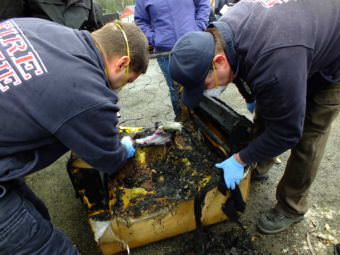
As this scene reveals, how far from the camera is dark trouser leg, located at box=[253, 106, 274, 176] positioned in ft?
6.62

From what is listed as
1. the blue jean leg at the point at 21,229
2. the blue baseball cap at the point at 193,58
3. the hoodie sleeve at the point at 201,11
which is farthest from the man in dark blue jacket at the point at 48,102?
the hoodie sleeve at the point at 201,11

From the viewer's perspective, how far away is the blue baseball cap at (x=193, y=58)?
→ 1246mm

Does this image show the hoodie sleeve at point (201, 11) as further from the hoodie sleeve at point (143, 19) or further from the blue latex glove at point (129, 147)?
the blue latex glove at point (129, 147)

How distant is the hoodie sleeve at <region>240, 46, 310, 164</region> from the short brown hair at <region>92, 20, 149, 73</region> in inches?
22.8

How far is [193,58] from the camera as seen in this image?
125cm

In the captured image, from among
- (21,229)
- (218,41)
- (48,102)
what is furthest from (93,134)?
(218,41)

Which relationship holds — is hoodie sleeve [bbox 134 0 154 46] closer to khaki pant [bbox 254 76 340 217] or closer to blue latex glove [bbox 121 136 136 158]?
blue latex glove [bbox 121 136 136 158]

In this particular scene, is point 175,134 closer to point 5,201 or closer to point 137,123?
point 5,201

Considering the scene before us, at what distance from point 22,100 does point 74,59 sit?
0.27 m

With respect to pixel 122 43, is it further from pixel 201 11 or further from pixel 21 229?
pixel 201 11

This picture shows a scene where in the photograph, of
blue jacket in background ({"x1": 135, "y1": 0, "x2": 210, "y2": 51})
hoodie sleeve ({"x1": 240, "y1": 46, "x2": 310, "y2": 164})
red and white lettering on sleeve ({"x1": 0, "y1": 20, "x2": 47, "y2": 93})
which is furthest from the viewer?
blue jacket in background ({"x1": 135, "y1": 0, "x2": 210, "y2": 51})

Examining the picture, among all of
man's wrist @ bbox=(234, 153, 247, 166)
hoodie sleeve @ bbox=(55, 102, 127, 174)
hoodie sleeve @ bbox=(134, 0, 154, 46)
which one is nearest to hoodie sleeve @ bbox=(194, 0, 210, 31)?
hoodie sleeve @ bbox=(134, 0, 154, 46)

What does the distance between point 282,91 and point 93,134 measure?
0.90 meters

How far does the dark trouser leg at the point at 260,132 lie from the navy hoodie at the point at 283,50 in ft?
2.20
